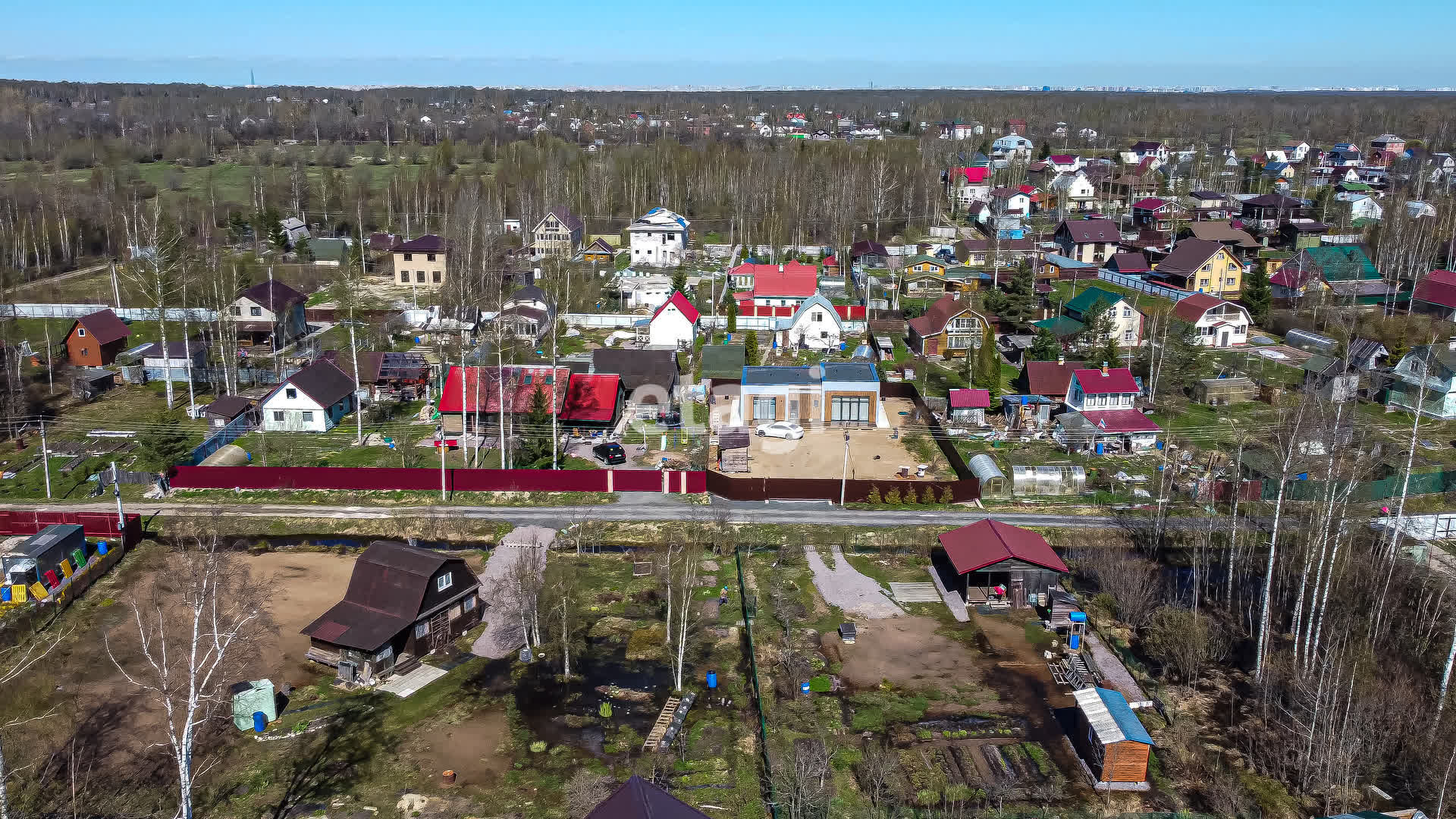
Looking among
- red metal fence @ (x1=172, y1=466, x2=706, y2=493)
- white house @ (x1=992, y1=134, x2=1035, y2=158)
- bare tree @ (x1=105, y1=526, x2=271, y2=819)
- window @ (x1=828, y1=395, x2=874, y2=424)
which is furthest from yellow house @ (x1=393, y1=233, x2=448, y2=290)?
white house @ (x1=992, y1=134, x2=1035, y2=158)

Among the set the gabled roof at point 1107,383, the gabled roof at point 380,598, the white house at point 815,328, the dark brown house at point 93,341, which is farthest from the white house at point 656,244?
the gabled roof at point 380,598

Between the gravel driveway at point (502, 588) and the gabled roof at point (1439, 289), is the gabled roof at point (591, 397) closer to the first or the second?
the gravel driveway at point (502, 588)

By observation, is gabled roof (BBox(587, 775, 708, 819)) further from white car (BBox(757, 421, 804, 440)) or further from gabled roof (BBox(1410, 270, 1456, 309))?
gabled roof (BBox(1410, 270, 1456, 309))

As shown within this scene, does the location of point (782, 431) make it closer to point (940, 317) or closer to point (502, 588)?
point (940, 317)

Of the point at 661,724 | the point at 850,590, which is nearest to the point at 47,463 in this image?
the point at 661,724

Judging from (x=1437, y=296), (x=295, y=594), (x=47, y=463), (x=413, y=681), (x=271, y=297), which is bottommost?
(x=413, y=681)

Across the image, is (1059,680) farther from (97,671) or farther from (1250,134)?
(1250,134)
